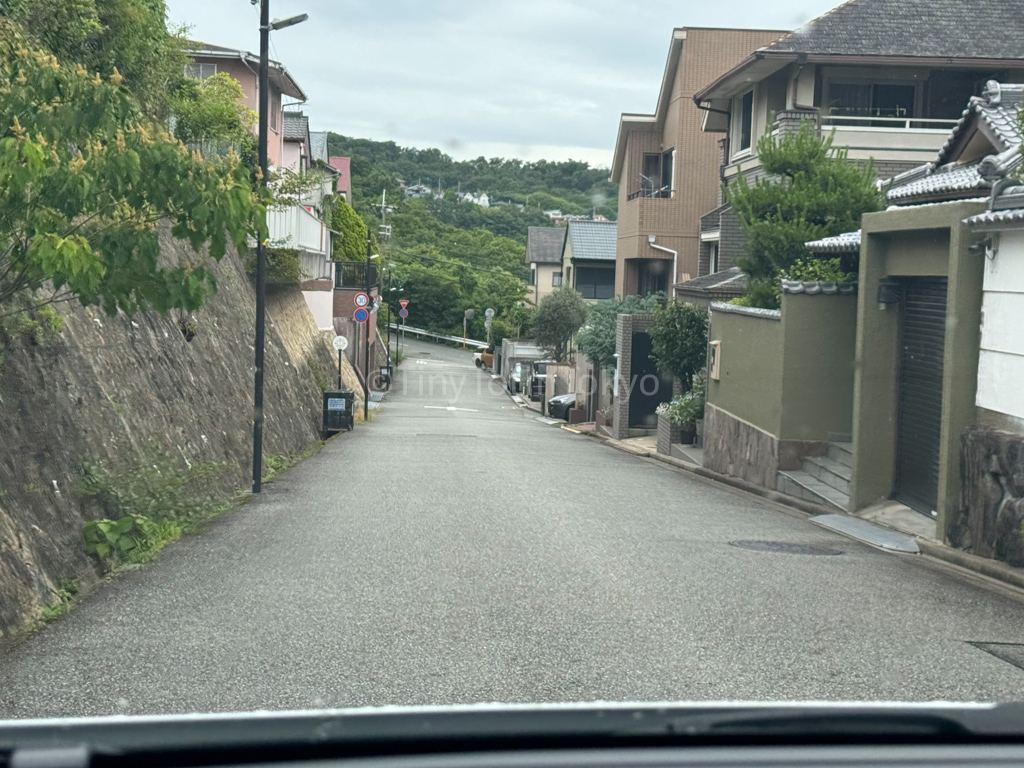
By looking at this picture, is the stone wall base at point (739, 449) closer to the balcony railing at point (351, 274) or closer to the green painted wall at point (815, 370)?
the green painted wall at point (815, 370)

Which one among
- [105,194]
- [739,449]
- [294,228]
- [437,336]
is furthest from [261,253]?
[437,336]

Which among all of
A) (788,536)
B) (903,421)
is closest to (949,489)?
(788,536)

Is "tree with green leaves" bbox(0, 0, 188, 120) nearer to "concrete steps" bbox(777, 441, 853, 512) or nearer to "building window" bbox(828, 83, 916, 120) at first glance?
"concrete steps" bbox(777, 441, 853, 512)

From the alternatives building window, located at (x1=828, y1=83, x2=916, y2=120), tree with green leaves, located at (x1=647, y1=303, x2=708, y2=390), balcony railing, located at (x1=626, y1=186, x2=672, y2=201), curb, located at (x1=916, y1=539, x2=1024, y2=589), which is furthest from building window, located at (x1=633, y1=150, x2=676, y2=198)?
curb, located at (x1=916, y1=539, x2=1024, y2=589)

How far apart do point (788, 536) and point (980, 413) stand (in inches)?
105

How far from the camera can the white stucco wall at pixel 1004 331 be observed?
1131cm

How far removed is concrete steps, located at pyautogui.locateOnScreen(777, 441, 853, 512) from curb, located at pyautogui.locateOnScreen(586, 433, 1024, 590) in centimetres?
15

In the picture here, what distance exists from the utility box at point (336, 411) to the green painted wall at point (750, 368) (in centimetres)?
1170

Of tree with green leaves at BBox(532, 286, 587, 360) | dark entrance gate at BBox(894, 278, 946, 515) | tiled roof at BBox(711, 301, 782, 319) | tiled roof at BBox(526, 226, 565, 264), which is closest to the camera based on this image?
dark entrance gate at BBox(894, 278, 946, 515)

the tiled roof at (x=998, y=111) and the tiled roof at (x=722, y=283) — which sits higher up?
the tiled roof at (x=998, y=111)

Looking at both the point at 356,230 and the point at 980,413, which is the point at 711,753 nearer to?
the point at 980,413

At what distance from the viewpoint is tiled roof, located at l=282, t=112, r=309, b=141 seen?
51.5 meters

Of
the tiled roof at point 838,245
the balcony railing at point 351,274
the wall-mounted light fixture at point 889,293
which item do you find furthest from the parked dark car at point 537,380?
the wall-mounted light fixture at point 889,293

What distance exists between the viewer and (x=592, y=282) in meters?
65.6
